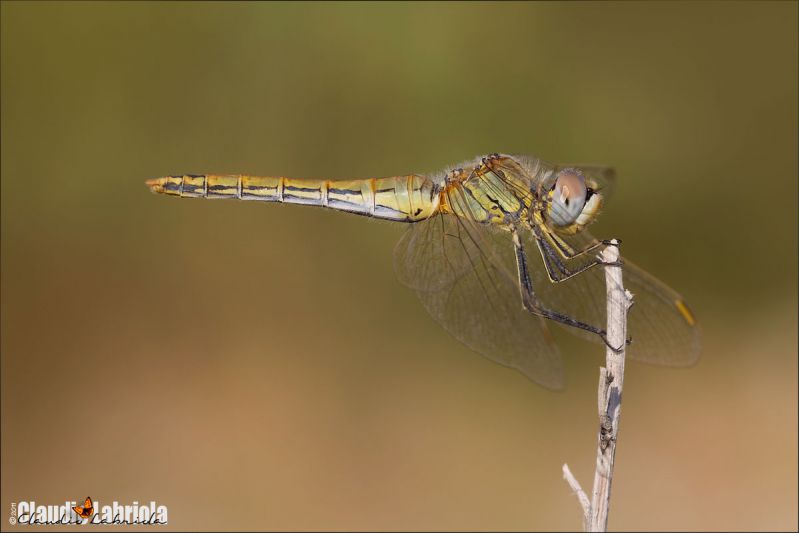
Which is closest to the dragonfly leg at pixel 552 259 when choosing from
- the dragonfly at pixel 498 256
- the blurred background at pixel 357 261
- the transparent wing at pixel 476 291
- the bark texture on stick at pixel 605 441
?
the dragonfly at pixel 498 256

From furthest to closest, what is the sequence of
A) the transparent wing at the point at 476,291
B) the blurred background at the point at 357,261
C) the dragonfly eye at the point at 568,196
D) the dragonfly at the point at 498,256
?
the blurred background at the point at 357,261
the transparent wing at the point at 476,291
the dragonfly at the point at 498,256
the dragonfly eye at the point at 568,196

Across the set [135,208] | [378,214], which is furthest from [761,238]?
[135,208]

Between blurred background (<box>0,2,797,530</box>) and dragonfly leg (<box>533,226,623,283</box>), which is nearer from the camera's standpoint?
dragonfly leg (<box>533,226,623,283</box>)

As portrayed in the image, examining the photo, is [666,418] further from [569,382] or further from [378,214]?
[378,214]

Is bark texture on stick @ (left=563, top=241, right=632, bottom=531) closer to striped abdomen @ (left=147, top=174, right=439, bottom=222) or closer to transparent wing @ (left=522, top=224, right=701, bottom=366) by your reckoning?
transparent wing @ (left=522, top=224, right=701, bottom=366)

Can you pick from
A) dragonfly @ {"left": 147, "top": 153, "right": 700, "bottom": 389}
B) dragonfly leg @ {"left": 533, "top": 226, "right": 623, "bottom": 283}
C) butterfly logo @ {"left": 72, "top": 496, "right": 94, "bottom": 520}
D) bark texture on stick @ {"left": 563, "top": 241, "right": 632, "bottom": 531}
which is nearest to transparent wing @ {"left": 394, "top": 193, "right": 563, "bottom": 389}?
dragonfly @ {"left": 147, "top": 153, "right": 700, "bottom": 389}

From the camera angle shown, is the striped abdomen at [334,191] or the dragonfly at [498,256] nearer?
the dragonfly at [498,256]

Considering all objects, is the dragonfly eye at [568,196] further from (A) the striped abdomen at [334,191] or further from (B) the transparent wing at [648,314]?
(A) the striped abdomen at [334,191]
